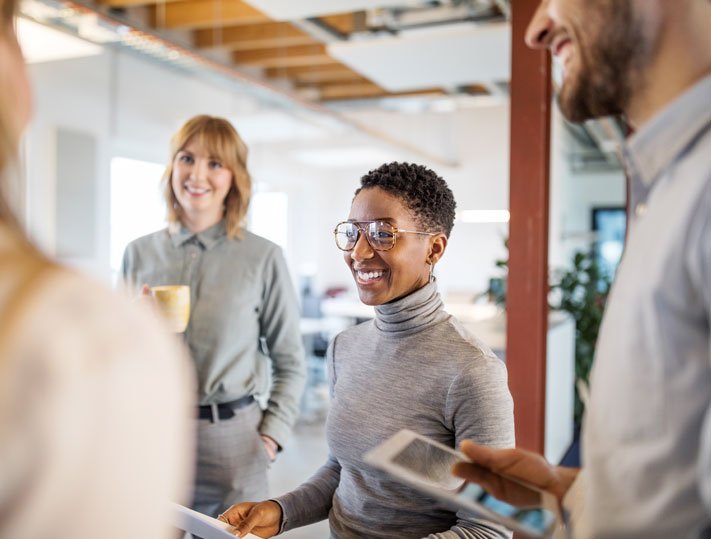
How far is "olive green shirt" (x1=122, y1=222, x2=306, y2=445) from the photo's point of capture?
2.05 meters

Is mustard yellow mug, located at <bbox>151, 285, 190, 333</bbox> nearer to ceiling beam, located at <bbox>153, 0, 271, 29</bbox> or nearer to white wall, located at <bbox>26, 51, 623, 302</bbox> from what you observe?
white wall, located at <bbox>26, 51, 623, 302</bbox>

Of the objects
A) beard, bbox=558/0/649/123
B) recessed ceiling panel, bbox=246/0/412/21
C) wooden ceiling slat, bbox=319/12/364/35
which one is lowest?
beard, bbox=558/0/649/123

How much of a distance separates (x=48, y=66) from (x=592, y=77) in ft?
17.0

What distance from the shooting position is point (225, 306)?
2088 millimetres

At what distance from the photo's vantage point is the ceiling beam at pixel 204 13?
4.80 meters

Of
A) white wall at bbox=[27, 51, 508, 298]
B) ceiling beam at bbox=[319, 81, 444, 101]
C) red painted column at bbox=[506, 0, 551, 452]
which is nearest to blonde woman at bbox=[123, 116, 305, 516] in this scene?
white wall at bbox=[27, 51, 508, 298]

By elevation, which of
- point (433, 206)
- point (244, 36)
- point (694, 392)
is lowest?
point (694, 392)

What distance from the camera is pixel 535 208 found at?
252 cm

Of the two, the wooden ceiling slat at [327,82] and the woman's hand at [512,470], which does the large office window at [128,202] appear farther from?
the woman's hand at [512,470]

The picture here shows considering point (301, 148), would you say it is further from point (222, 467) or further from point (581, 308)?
point (222, 467)

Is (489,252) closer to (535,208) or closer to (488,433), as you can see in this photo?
(535,208)

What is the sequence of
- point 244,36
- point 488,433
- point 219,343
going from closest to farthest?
point 488,433 < point 219,343 < point 244,36

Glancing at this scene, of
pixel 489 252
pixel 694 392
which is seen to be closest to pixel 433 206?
pixel 694 392

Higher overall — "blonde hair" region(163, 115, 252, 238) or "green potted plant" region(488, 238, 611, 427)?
"blonde hair" region(163, 115, 252, 238)
